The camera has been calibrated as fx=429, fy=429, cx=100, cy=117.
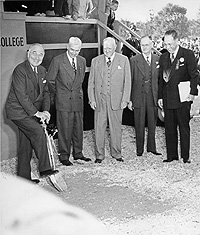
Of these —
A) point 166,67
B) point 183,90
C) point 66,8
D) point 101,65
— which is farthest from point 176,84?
point 66,8

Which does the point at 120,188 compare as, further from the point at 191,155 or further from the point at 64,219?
the point at 64,219

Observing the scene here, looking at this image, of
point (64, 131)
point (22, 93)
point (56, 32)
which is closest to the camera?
point (22, 93)

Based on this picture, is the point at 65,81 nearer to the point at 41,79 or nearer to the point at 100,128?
the point at 100,128

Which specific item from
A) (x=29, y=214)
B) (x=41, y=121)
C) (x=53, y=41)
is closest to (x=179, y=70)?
(x=41, y=121)

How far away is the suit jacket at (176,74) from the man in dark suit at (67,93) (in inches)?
33.3

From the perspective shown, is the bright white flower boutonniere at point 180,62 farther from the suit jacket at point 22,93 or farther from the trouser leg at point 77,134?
the suit jacket at point 22,93

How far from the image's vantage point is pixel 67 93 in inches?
171

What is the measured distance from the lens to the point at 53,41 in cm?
561

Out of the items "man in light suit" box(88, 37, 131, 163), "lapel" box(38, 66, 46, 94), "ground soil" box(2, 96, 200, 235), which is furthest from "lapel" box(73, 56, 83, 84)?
"ground soil" box(2, 96, 200, 235)

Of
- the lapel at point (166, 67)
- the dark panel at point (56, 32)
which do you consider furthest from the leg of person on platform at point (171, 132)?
the dark panel at point (56, 32)

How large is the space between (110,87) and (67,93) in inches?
17.3

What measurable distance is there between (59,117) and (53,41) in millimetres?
1573

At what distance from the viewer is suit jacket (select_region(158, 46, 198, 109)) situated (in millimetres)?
4059

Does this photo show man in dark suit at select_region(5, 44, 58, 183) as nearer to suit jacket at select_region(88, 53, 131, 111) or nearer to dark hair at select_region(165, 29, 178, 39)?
suit jacket at select_region(88, 53, 131, 111)
